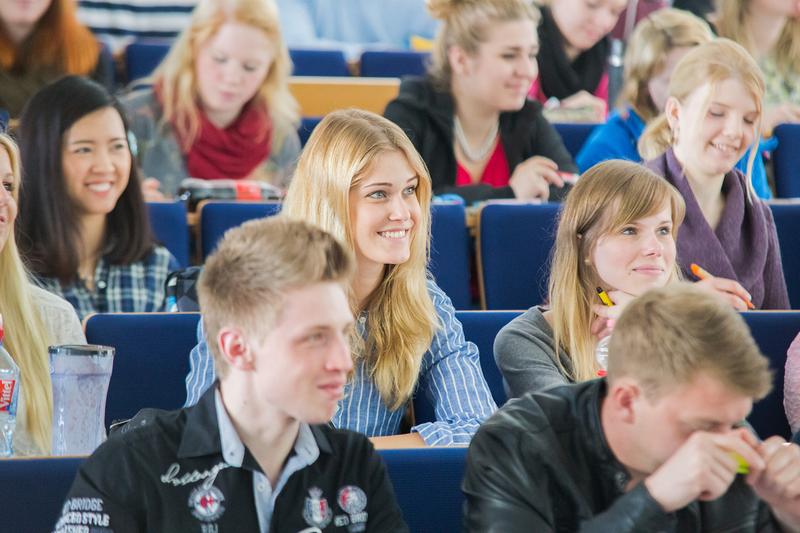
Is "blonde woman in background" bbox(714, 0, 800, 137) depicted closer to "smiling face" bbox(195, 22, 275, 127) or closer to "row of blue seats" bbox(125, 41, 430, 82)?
"row of blue seats" bbox(125, 41, 430, 82)

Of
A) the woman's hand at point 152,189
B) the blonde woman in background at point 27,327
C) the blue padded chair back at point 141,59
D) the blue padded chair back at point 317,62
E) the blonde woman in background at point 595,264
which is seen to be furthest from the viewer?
the blue padded chair back at point 317,62

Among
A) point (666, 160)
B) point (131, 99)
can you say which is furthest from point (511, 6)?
point (131, 99)

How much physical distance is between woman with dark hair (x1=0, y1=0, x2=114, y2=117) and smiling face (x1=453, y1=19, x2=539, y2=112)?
4.25ft

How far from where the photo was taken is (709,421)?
58.4 inches

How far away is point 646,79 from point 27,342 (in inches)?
92.8

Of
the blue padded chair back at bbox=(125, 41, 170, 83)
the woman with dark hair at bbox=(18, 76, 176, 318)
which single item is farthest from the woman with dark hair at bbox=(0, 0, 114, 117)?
the woman with dark hair at bbox=(18, 76, 176, 318)

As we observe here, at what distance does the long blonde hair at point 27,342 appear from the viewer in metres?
2.17

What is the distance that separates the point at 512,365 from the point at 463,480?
0.63 meters

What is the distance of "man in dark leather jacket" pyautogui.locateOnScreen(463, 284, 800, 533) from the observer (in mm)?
1470

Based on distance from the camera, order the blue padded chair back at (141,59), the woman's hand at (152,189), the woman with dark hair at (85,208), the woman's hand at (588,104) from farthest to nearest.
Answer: the blue padded chair back at (141,59)
the woman's hand at (588,104)
the woman's hand at (152,189)
the woman with dark hair at (85,208)

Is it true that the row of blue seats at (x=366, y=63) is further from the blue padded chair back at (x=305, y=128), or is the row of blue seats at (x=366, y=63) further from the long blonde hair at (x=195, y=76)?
the long blonde hair at (x=195, y=76)

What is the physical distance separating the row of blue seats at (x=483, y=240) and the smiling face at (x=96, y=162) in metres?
0.18

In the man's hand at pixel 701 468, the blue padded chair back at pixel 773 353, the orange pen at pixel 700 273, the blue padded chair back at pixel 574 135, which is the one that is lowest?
the blue padded chair back at pixel 773 353

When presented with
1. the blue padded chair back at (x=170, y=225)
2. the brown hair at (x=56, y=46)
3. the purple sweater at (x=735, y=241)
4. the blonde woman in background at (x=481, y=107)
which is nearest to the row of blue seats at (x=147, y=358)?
the purple sweater at (x=735, y=241)
